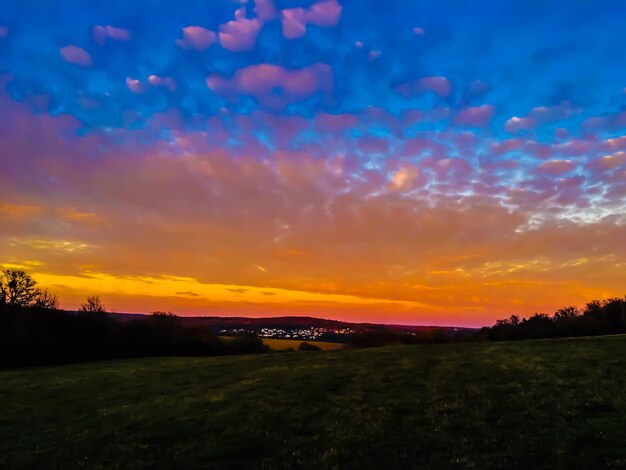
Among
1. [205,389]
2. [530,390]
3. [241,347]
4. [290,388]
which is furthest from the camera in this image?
[241,347]

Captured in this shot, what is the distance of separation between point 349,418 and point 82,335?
92522mm

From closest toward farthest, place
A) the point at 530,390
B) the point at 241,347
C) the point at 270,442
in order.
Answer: the point at 270,442 → the point at 530,390 → the point at 241,347

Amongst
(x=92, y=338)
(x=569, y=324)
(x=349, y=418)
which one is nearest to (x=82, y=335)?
(x=92, y=338)

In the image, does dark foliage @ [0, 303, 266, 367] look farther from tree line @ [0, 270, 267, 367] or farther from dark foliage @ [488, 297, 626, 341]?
dark foliage @ [488, 297, 626, 341]

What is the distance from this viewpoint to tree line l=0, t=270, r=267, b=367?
8150 cm

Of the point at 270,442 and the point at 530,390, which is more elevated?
the point at 530,390

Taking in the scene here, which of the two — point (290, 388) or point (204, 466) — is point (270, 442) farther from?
point (290, 388)

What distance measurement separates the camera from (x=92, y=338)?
9831cm

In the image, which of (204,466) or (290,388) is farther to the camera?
(290,388)

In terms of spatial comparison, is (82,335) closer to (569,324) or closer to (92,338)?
(92,338)

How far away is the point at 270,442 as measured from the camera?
765 inches

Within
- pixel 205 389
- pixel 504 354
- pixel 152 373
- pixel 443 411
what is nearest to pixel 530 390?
pixel 443 411

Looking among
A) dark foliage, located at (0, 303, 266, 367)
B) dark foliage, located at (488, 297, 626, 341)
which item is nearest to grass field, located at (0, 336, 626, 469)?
dark foliage, located at (0, 303, 266, 367)

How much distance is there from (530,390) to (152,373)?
124ft
